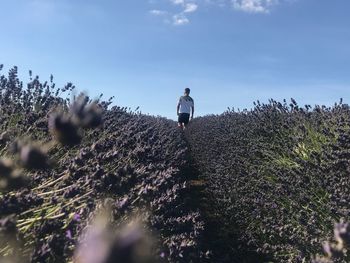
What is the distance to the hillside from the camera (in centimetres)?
128

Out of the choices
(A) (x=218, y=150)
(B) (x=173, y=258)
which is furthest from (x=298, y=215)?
(A) (x=218, y=150)

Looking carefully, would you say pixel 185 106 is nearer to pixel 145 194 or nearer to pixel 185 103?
pixel 185 103

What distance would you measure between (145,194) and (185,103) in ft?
37.2

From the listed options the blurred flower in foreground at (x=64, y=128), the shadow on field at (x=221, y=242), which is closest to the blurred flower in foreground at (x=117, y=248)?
the blurred flower in foreground at (x=64, y=128)

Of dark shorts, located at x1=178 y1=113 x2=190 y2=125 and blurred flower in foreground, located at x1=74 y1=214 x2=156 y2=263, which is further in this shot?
dark shorts, located at x1=178 y1=113 x2=190 y2=125

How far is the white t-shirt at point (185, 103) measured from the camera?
45.5 feet

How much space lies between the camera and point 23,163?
123 centimetres

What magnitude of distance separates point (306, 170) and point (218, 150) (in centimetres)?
434

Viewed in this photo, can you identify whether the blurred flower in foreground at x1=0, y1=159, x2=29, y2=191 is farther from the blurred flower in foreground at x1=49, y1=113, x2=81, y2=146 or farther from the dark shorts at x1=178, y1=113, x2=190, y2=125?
the dark shorts at x1=178, y1=113, x2=190, y2=125

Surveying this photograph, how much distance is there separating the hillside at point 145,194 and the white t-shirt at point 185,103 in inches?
259

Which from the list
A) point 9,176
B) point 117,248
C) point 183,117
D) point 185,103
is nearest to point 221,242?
point 9,176

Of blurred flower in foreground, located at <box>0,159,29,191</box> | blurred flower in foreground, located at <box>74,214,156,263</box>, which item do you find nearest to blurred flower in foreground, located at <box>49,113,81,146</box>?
blurred flower in foreground, located at <box>0,159,29,191</box>

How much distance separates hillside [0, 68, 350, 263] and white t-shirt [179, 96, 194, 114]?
6.59 m

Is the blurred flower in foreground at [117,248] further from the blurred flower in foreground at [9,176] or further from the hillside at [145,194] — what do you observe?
the blurred flower in foreground at [9,176]
